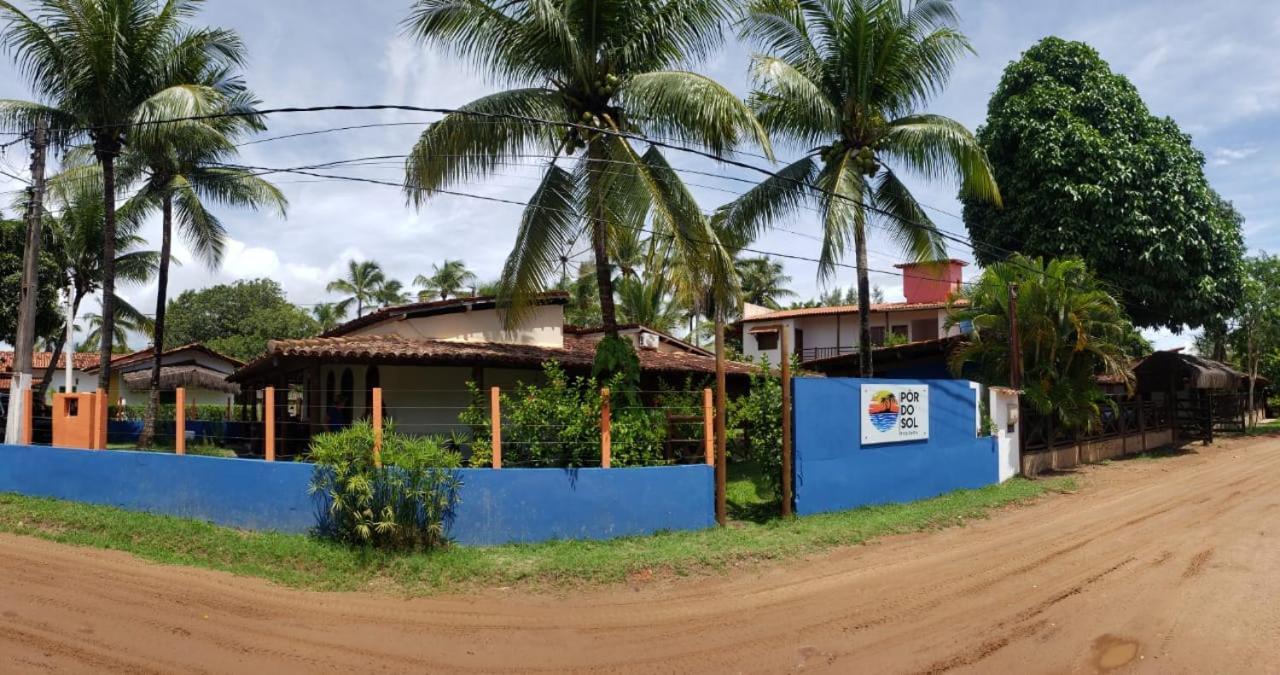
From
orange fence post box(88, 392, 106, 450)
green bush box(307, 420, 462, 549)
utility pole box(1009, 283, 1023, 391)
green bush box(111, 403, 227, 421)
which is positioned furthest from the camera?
green bush box(111, 403, 227, 421)

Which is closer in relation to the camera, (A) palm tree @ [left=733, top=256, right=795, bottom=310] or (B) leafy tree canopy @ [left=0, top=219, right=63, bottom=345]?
(B) leafy tree canopy @ [left=0, top=219, right=63, bottom=345]

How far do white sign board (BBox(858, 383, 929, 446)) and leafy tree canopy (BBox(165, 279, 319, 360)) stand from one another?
137 feet

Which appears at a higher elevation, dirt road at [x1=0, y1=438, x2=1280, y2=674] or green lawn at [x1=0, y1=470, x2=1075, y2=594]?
green lawn at [x1=0, y1=470, x2=1075, y2=594]

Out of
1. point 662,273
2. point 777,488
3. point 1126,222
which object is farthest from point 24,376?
point 1126,222

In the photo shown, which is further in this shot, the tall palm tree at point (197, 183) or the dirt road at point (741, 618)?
the tall palm tree at point (197, 183)

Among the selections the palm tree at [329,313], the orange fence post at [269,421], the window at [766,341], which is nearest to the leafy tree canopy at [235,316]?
the palm tree at [329,313]

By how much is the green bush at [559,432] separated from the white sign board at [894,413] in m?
3.28

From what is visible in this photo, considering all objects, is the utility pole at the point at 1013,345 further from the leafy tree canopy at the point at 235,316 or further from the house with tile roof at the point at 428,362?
the leafy tree canopy at the point at 235,316

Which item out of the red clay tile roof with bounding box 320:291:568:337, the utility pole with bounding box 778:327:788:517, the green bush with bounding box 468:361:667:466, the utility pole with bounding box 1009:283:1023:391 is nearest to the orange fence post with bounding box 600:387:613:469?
the green bush with bounding box 468:361:667:466

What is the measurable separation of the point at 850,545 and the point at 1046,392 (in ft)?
28.8

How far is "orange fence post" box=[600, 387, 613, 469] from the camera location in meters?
9.14

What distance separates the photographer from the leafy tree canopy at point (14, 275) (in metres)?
20.5

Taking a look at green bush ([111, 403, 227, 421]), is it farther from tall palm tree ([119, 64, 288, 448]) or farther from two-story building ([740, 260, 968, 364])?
two-story building ([740, 260, 968, 364])

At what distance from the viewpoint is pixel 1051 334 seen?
15617 mm
